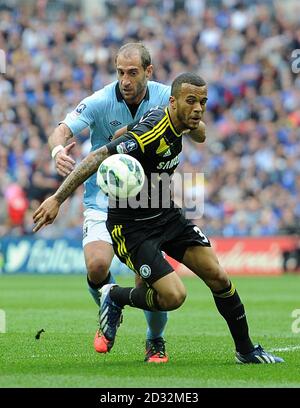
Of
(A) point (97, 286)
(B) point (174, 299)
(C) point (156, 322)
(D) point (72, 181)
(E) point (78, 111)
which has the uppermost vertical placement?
(E) point (78, 111)

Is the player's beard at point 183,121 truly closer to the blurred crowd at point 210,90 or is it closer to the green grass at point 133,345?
the green grass at point 133,345

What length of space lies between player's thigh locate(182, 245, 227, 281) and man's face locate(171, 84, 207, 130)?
3.25 ft

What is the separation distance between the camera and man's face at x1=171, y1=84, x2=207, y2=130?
7.79 metres

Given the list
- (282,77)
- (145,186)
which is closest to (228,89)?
(282,77)

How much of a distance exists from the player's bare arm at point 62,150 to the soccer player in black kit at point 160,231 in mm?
254

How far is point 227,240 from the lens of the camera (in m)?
22.7

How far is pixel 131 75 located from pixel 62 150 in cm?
93

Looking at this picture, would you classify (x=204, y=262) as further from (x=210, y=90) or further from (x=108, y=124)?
(x=210, y=90)

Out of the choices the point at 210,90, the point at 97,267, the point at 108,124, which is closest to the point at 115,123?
the point at 108,124

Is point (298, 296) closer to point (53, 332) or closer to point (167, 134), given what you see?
point (53, 332)

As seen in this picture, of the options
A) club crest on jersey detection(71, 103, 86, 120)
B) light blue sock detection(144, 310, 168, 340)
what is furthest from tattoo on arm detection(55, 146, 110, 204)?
light blue sock detection(144, 310, 168, 340)

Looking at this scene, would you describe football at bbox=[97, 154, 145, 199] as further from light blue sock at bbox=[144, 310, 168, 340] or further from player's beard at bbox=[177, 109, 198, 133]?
light blue sock at bbox=[144, 310, 168, 340]

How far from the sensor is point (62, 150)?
8.48 m

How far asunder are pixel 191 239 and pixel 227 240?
581 inches
